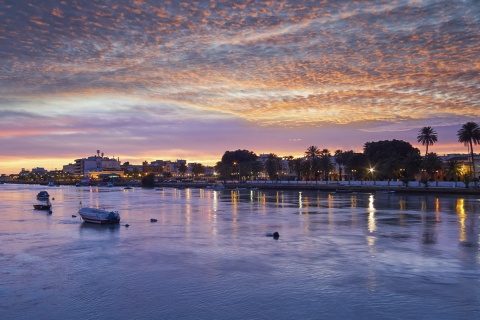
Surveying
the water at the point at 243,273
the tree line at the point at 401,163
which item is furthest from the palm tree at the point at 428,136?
the water at the point at 243,273

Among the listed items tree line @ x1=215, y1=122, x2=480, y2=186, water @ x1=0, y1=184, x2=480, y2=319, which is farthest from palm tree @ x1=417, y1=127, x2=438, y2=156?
water @ x1=0, y1=184, x2=480, y2=319

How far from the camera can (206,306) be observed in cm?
1922

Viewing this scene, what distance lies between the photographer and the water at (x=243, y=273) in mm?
18781

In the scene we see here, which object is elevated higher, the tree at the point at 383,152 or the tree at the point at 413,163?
the tree at the point at 383,152

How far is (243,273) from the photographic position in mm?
24984

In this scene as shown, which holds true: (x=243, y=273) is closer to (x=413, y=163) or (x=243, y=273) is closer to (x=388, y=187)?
(x=388, y=187)

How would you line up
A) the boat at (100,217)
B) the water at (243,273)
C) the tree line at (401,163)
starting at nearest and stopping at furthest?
the water at (243,273) < the boat at (100,217) < the tree line at (401,163)

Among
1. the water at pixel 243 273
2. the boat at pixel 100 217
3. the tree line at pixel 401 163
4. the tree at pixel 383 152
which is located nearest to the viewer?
the water at pixel 243 273

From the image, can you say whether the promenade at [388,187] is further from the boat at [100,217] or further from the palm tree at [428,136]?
the boat at [100,217]

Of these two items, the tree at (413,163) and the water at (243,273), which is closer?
the water at (243,273)

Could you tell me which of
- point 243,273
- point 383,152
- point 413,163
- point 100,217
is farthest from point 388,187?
point 243,273

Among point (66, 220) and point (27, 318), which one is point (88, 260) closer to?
point (27, 318)

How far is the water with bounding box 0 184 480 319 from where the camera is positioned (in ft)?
61.6

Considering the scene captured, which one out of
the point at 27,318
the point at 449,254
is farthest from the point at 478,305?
the point at 27,318
